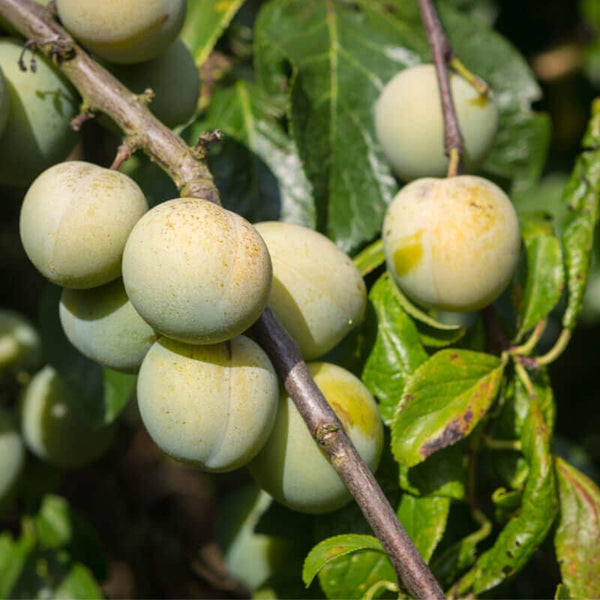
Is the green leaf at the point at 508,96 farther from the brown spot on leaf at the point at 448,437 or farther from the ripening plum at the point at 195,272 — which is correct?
the ripening plum at the point at 195,272

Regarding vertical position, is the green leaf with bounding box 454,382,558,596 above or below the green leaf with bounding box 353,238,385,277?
below

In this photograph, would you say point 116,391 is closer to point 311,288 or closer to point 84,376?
point 84,376

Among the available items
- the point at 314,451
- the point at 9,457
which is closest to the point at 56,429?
the point at 9,457

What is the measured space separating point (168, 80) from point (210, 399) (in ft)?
1.35

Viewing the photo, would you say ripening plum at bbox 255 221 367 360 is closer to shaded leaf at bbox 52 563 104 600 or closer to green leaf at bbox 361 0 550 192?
green leaf at bbox 361 0 550 192

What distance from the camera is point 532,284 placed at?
0.93 m

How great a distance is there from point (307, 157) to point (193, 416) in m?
0.45

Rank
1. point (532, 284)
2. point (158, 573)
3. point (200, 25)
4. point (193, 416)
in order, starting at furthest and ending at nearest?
point (158, 573)
point (200, 25)
point (532, 284)
point (193, 416)

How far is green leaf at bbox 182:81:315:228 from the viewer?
1.03 m

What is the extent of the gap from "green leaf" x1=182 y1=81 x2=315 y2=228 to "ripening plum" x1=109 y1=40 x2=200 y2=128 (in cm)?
17

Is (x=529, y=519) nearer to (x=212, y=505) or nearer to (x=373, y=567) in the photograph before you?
(x=373, y=567)

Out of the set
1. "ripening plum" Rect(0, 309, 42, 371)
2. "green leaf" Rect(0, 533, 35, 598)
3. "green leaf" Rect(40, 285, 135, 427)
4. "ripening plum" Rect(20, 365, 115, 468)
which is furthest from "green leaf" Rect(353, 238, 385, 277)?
"green leaf" Rect(0, 533, 35, 598)

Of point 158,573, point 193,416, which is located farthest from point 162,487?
point 193,416

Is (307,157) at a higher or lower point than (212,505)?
higher
